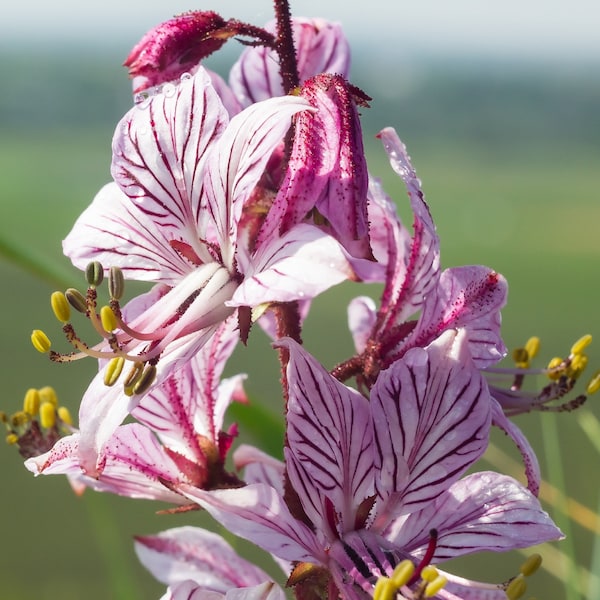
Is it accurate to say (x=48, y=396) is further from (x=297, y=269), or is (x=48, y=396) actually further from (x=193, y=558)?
(x=297, y=269)

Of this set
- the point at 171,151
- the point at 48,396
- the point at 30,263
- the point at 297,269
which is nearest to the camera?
the point at 297,269

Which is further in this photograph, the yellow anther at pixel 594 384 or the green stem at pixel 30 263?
the green stem at pixel 30 263

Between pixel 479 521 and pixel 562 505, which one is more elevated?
pixel 479 521

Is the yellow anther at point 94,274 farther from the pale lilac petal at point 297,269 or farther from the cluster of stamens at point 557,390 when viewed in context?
the cluster of stamens at point 557,390

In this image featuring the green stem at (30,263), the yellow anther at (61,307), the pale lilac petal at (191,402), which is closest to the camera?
the yellow anther at (61,307)

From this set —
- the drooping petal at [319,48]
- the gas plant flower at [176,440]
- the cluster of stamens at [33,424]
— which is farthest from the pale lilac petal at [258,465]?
the drooping petal at [319,48]

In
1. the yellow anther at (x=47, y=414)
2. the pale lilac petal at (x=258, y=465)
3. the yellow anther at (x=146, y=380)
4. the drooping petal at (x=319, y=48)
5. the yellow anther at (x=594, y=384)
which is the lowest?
the pale lilac petal at (x=258, y=465)

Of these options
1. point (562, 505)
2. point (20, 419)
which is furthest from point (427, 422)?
point (562, 505)
